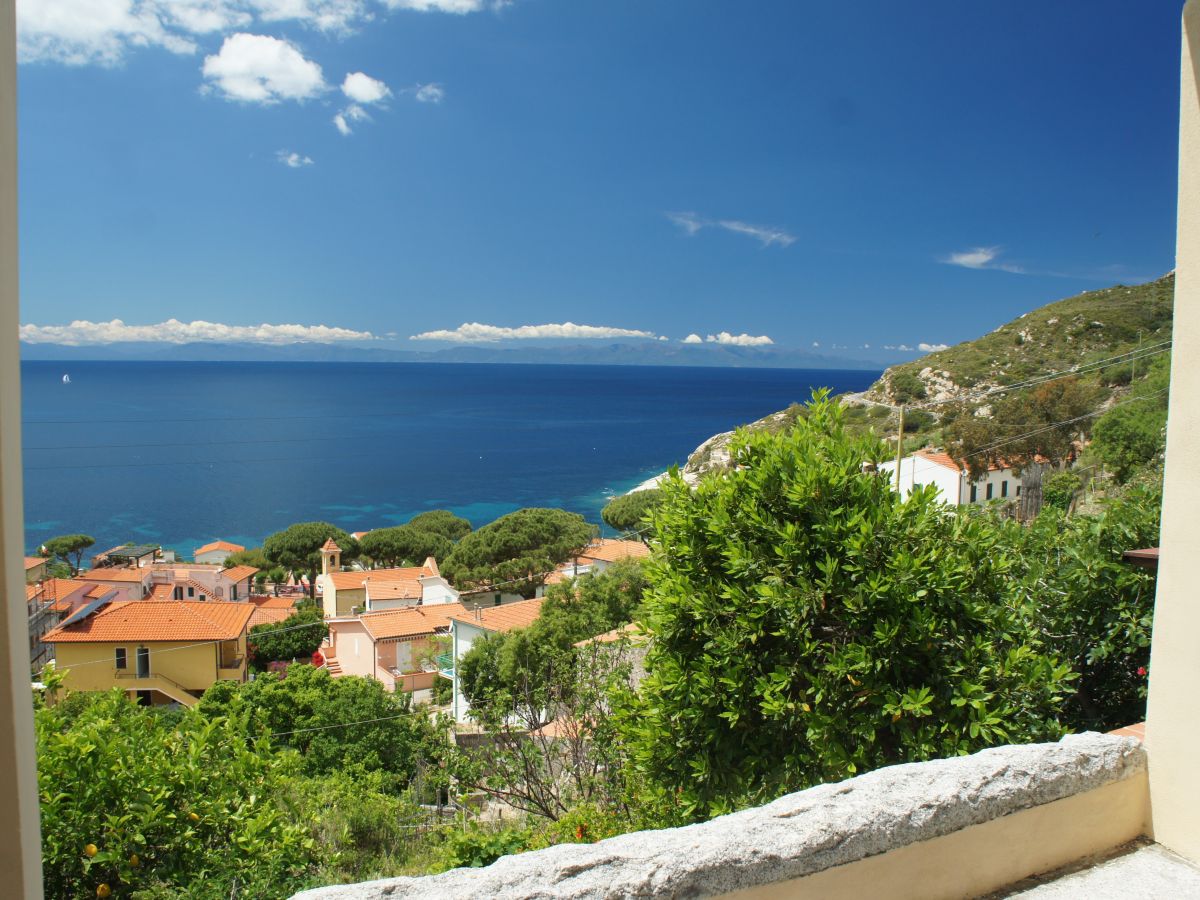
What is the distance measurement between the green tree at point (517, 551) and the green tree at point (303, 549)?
10.8 metres

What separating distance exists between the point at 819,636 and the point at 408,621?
83.5 feet

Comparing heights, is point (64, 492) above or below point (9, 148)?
below

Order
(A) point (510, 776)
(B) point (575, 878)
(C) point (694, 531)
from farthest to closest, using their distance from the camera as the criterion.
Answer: (A) point (510, 776) < (C) point (694, 531) < (B) point (575, 878)

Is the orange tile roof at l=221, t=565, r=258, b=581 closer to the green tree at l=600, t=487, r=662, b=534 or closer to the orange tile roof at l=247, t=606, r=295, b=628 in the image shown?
the orange tile roof at l=247, t=606, r=295, b=628

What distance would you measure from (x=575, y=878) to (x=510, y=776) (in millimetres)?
6032

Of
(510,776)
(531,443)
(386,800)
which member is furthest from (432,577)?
(531,443)

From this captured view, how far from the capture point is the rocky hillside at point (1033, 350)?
134 feet

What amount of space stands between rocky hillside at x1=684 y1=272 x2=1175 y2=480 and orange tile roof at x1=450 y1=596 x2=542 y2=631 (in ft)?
53.8

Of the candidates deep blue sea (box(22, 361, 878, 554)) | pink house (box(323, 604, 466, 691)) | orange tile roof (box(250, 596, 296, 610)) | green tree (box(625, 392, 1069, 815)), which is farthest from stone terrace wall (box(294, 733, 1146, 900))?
deep blue sea (box(22, 361, 878, 554))

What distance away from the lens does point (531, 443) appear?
121000mm

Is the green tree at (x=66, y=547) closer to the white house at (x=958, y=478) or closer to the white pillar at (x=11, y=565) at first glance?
the white house at (x=958, y=478)

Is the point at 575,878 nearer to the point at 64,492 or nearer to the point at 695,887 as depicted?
the point at 695,887

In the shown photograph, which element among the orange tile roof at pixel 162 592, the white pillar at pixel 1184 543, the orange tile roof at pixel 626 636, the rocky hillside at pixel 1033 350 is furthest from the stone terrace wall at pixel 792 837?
the orange tile roof at pixel 162 592

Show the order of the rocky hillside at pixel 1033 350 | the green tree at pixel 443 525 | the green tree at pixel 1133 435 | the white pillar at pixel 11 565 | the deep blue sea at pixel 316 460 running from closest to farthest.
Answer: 1. the white pillar at pixel 11 565
2. the green tree at pixel 1133 435
3. the rocky hillside at pixel 1033 350
4. the green tree at pixel 443 525
5. the deep blue sea at pixel 316 460
